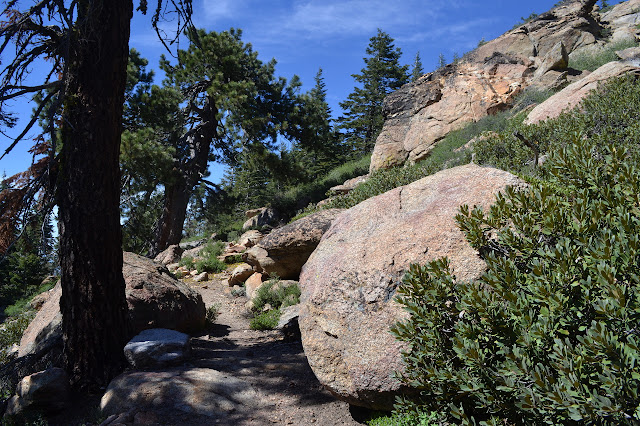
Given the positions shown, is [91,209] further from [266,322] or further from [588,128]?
[588,128]

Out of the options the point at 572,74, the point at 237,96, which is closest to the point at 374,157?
the point at 237,96

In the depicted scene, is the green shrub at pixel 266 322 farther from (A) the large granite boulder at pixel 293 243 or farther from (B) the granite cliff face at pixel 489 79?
(B) the granite cliff face at pixel 489 79

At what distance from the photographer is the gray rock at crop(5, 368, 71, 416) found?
14.8 ft

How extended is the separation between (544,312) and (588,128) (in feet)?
23.1

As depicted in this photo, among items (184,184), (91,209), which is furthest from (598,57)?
(91,209)

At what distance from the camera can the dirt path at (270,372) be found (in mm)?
3999

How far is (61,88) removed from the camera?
457 centimetres

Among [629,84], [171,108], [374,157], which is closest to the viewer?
[629,84]

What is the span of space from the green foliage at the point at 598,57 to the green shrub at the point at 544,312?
14730mm

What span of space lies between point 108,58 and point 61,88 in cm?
84

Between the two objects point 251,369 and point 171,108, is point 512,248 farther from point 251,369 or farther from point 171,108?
point 171,108

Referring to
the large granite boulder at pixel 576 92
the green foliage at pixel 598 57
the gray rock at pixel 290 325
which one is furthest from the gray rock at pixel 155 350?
the green foliage at pixel 598 57

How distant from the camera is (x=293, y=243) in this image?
787cm

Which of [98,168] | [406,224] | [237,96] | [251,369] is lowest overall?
[251,369]
